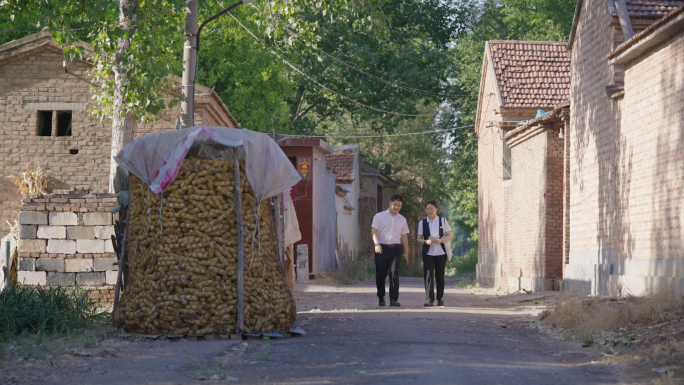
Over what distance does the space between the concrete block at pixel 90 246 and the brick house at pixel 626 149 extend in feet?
28.1

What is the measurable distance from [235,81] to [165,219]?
22.9 meters

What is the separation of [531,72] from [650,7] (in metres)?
12.0

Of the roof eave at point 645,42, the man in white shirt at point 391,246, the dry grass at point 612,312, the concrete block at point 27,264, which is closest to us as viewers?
the dry grass at point 612,312

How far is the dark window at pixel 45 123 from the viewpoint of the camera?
2005 centimetres

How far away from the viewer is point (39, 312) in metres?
9.27

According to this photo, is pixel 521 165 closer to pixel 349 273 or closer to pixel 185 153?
pixel 349 273

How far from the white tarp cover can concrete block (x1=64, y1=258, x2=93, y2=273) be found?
477 cm

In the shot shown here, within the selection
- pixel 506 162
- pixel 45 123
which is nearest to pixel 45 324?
pixel 45 123

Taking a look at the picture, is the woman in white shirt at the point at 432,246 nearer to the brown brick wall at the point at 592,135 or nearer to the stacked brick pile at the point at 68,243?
the brown brick wall at the point at 592,135

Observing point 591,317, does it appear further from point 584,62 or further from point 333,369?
point 584,62

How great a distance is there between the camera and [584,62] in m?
15.1

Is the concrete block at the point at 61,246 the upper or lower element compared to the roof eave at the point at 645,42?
lower

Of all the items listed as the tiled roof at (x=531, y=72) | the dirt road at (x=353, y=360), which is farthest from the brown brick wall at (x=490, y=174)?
the dirt road at (x=353, y=360)

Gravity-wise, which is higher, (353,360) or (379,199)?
(379,199)
